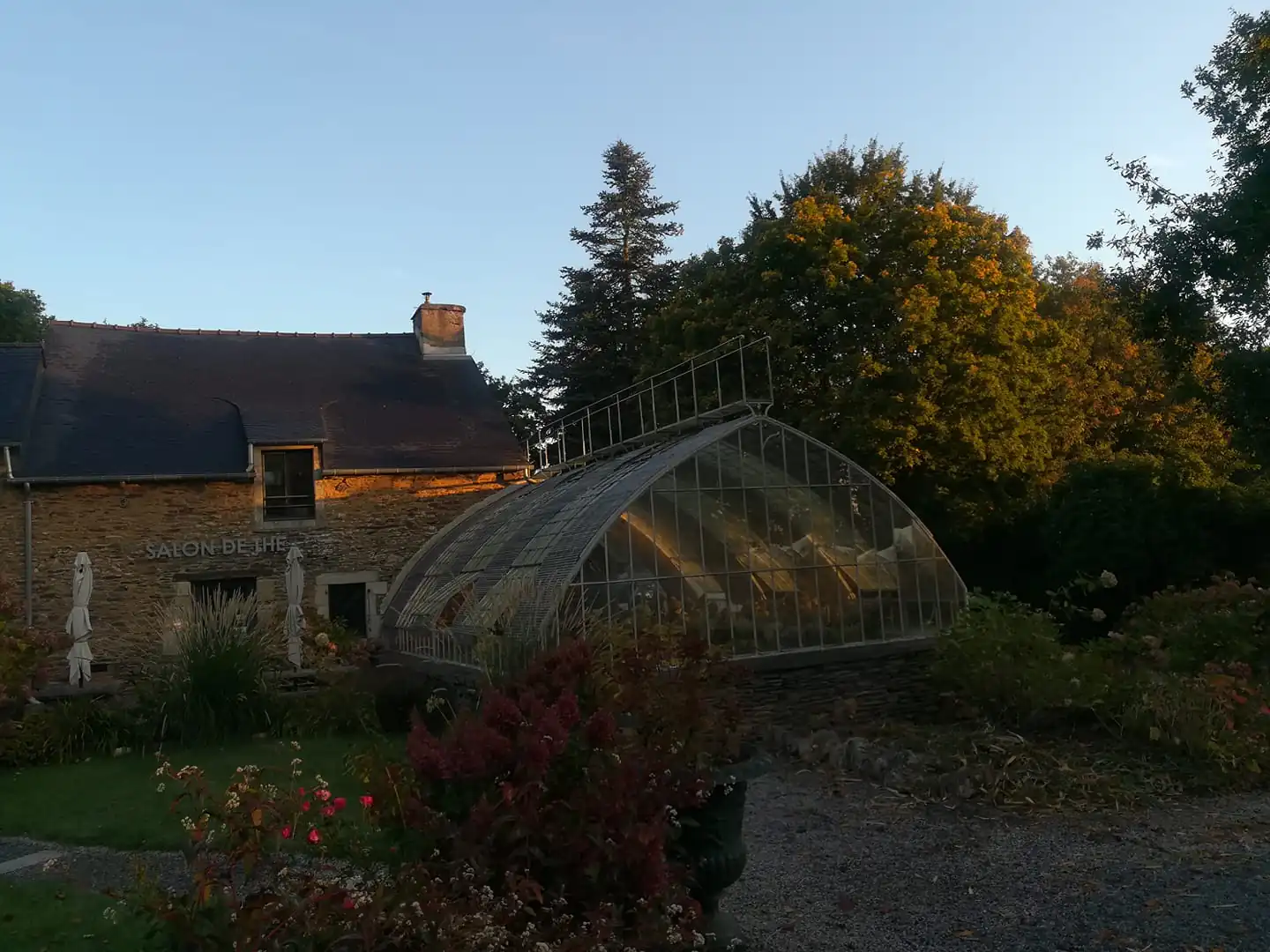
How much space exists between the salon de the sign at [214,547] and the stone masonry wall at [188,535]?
20mm

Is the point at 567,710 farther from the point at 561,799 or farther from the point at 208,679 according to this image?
the point at 208,679

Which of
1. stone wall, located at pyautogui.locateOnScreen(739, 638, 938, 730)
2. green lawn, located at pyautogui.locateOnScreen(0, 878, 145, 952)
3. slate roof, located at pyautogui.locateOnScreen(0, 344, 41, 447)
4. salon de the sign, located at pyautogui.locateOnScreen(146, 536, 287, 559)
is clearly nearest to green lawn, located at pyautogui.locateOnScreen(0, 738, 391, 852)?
green lawn, located at pyautogui.locateOnScreen(0, 878, 145, 952)

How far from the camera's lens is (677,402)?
52.2ft

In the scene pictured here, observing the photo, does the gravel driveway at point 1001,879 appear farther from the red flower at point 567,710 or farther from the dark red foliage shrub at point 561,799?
the red flower at point 567,710

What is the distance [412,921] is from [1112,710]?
686cm

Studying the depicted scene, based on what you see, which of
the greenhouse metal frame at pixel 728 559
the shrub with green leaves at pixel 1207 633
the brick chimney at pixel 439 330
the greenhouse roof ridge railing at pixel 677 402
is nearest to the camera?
the shrub with green leaves at pixel 1207 633

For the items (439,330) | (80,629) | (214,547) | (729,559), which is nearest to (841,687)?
(729,559)

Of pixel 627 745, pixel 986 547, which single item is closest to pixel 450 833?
pixel 627 745

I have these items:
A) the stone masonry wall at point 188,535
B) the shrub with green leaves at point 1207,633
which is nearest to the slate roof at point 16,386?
the stone masonry wall at point 188,535

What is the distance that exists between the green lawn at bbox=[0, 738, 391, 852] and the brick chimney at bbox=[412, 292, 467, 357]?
11.5m

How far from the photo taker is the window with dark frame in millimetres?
17047

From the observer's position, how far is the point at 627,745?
4207 millimetres

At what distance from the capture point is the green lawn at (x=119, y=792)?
6762 millimetres

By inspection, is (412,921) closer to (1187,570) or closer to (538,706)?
(538,706)
